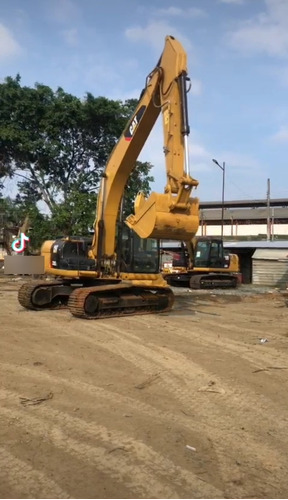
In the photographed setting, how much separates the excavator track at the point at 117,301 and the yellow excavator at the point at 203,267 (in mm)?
10205

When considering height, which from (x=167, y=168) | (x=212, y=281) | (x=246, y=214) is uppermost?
(x=246, y=214)

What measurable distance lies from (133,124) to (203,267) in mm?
12299

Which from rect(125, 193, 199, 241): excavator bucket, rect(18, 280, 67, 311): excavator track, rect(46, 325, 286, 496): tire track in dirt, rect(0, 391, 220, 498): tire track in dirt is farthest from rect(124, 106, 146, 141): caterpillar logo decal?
rect(0, 391, 220, 498): tire track in dirt

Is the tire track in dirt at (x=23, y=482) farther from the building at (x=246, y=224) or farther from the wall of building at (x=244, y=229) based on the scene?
the wall of building at (x=244, y=229)

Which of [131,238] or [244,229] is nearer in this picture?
[131,238]

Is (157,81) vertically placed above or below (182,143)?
above

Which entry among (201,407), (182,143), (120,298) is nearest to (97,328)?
(120,298)

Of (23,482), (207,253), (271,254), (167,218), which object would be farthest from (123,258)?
(271,254)

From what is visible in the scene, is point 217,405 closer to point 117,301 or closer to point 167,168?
point 167,168

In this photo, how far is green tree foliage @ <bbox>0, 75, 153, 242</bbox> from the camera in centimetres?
3038

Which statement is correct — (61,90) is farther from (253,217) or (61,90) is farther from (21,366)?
(253,217)

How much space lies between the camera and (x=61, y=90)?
3155cm

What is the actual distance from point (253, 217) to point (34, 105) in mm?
33891

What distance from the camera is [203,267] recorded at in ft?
80.0
